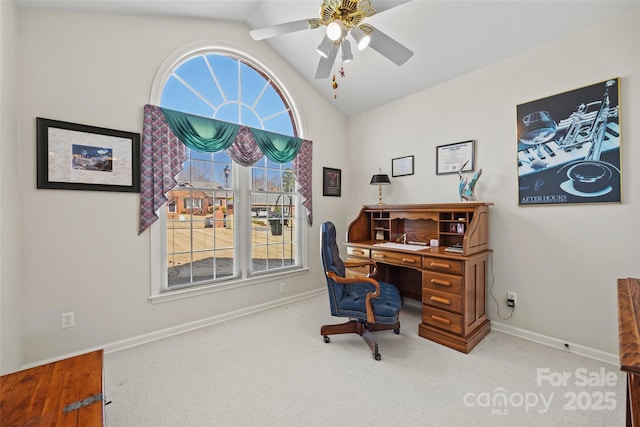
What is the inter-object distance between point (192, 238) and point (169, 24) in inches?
86.7

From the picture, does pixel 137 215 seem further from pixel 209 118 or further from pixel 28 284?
pixel 209 118

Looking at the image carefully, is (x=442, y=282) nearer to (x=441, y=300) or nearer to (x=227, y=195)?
(x=441, y=300)

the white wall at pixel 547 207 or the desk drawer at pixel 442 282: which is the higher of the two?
the white wall at pixel 547 207

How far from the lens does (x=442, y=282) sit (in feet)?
7.91

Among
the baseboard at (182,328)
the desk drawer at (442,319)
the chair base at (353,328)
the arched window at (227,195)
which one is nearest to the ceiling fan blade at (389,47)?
the arched window at (227,195)

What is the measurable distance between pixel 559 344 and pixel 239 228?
11.1 feet

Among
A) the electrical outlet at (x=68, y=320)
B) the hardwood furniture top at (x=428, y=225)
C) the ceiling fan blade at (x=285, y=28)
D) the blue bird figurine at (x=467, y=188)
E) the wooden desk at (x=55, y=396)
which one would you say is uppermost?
the ceiling fan blade at (x=285, y=28)

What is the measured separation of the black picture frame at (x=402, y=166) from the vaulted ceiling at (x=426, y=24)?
0.85m

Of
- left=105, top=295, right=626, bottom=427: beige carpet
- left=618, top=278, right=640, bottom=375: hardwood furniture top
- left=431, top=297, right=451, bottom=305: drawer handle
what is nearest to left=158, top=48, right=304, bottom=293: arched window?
left=105, top=295, right=626, bottom=427: beige carpet

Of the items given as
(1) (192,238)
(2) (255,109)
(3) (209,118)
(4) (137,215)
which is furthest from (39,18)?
(1) (192,238)

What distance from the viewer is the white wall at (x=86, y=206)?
205 centimetres

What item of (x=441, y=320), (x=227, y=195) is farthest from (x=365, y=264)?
(x=227, y=195)

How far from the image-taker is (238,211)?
10.5 feet

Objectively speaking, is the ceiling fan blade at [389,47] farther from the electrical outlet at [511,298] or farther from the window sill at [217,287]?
the window sill at [217,287]
